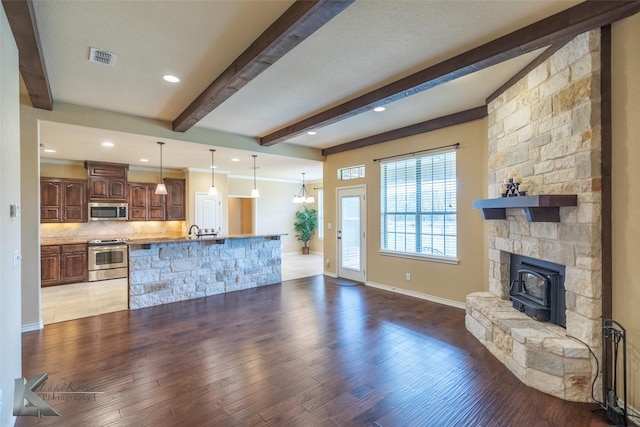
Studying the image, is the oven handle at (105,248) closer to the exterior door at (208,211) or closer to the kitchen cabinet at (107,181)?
the kitchen cabinet at (107,181)

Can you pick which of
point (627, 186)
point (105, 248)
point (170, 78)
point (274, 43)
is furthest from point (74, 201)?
point (627, 186)

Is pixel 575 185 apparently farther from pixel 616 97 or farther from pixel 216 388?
pixel 216 388

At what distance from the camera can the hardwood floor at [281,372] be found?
2.23 m

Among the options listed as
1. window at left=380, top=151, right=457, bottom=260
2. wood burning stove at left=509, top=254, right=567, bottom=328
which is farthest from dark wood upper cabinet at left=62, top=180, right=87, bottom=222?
wood burning stove at left=509, top=254, right=567, bottom=328

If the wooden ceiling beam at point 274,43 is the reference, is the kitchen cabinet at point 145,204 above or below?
below

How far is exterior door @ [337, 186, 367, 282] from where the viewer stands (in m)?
6.27

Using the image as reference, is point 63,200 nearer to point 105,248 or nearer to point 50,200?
point 50,200

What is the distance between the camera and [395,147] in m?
5.54

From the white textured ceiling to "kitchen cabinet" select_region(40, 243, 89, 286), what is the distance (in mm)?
3313

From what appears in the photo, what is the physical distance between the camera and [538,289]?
123 inches

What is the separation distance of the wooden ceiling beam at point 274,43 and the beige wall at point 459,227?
3195 mm

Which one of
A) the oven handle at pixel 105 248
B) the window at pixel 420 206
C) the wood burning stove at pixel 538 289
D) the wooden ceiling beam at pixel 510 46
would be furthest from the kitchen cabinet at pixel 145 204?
the wood burning stove at pixel 538 289

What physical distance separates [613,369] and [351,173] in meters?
4.92

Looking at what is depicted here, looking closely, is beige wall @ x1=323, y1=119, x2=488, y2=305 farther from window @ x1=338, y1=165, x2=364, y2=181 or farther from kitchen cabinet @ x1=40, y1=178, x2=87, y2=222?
kitchen cabinet @ x1=40, y1=178, x2=87, y2=222
